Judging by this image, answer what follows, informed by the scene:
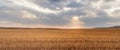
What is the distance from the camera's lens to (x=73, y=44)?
29.0ft

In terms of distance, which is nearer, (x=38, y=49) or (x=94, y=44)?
(x=38, y=49)

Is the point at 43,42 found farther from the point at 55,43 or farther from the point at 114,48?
the point at 114,48

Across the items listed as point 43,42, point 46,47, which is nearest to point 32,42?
point 43,42

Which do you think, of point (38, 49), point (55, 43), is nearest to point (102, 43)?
point (55, 43)

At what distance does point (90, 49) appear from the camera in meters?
8.31

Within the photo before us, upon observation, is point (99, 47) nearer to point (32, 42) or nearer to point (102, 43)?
point (102, 43)

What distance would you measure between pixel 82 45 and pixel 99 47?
0.58 meters

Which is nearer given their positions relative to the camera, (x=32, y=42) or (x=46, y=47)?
(x=46, y=47)

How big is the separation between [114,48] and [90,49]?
2.68 ft

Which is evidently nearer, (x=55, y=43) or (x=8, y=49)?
(x=8, y=49)

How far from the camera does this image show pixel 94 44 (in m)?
9.00

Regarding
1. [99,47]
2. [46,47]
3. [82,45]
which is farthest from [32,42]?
[99,47]

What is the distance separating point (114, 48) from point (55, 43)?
200 cm

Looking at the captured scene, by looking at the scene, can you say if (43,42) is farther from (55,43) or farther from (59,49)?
(59,49)
